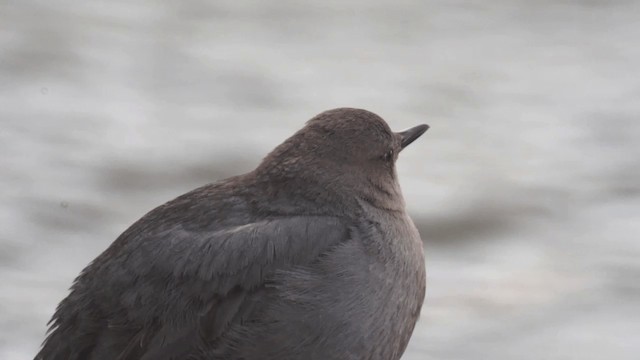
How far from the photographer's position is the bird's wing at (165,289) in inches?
228

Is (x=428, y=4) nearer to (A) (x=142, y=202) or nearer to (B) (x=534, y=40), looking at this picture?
(B) (x=534, y=40)

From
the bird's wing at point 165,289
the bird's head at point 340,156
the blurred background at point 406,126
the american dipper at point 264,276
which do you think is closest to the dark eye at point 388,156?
the bird's head at point 340,156

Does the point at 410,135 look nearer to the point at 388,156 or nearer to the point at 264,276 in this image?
the point at 388,156

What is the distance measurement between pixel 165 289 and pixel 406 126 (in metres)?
4.42

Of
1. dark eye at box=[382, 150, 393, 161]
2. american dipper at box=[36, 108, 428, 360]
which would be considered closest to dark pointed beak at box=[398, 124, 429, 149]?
dark eye at box=[382, 150, 393, 161]

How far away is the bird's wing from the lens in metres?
5.79

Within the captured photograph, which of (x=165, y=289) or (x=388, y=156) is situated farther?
(x=388, y=156)

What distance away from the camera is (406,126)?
1003 centimetres

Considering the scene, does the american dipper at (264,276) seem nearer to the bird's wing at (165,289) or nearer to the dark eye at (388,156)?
the bird's wing at (165,289)

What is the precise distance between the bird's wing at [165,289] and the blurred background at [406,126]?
185cm

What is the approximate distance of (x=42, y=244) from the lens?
871cm

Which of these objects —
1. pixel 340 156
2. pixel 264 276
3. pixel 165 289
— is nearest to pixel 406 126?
pixel 340 156

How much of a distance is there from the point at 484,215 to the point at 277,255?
3.62m

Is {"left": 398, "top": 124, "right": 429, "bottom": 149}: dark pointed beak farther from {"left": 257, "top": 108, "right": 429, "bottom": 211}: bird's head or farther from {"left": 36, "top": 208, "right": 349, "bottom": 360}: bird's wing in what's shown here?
{"left": 36, "top": 208, "right": 349, "bottom": 360}: bird's wing
